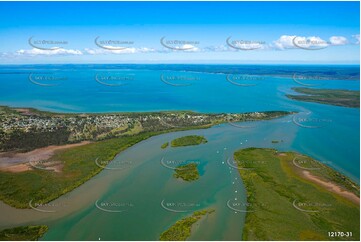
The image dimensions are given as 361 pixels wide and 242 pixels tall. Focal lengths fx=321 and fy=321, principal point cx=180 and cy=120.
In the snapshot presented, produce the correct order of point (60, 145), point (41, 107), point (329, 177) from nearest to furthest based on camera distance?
point (329, 177) → point (60, 145) → point (41, 107)

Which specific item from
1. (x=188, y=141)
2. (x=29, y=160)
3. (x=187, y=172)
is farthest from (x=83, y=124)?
(x=187, y=172)

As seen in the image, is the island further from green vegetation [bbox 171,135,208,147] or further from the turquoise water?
green vegetation [bbox 171,135,208,147]

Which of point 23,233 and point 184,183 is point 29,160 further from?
point 184,183

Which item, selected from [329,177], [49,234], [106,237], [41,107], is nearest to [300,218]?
[329,177]

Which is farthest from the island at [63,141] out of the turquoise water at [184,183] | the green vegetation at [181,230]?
the green vegetation at [181,230]

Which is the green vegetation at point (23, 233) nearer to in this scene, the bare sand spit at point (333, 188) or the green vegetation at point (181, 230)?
the green vegetation at point (181, 230)

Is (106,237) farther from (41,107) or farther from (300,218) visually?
(41,107)
